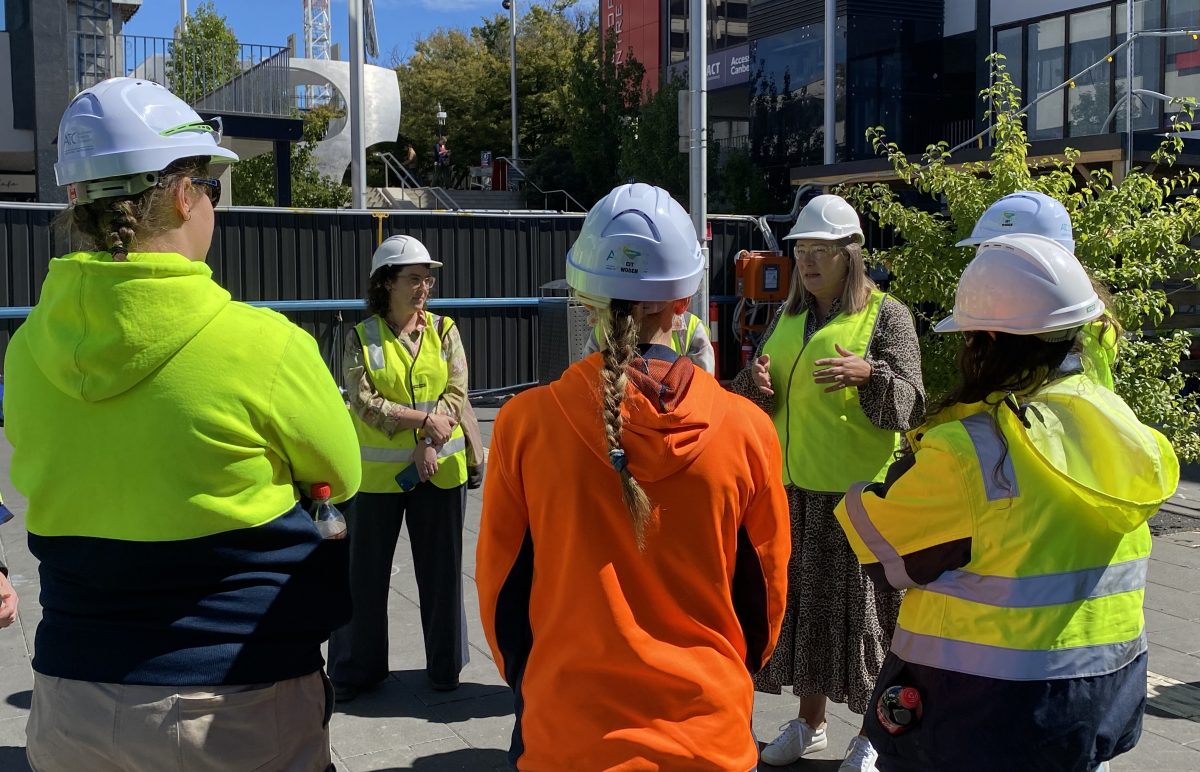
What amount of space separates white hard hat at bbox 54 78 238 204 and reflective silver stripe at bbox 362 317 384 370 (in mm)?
2596

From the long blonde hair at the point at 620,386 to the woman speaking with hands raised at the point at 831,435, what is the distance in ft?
6.25

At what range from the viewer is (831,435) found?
13.6 feet

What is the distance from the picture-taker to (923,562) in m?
2.36

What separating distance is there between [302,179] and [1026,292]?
1253 inches

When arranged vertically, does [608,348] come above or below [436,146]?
below

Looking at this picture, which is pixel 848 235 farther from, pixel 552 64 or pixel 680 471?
pixel 552 64

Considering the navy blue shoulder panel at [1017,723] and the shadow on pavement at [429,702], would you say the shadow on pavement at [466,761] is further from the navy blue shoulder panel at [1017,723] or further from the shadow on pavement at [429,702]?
the navy blue shoulder panel at [1017,723]

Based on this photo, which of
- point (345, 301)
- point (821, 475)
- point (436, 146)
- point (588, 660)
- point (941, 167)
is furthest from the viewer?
point (436, 146)

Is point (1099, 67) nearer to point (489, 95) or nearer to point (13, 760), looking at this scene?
point (13, 760)

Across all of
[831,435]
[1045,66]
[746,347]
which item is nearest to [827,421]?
[831,435]

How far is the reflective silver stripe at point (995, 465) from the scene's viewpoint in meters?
2.27

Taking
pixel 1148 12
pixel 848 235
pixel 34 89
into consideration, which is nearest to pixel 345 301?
pixel 34 89

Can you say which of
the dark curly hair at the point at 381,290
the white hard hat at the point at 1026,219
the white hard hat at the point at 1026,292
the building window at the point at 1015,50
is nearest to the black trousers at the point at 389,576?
the dark curly hair at the point at 381,290

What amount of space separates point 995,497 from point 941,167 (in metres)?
4.91
